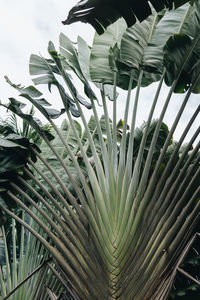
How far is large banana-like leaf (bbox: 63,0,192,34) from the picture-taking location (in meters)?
1.64

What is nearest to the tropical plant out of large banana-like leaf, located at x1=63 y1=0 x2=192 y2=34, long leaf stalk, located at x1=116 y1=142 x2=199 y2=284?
long leaf stalk, located at x1=116 y1=142 x2=199 y2=284

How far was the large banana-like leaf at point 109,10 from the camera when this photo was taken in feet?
5.39

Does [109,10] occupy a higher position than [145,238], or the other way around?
[109,10]

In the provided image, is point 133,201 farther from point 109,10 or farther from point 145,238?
point 109,10

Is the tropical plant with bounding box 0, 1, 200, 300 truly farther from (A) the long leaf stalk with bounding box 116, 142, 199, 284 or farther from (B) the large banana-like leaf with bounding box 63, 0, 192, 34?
(B) the large banana-like leaf with bounding box 63, 0, 192, 34

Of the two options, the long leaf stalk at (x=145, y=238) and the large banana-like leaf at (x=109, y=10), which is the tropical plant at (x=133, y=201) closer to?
the long leaf stalk at (x=145, y=238)

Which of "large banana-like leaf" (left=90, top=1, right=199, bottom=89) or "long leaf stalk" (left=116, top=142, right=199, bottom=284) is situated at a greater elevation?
"large banana-like leaf" (left=90, top=1, right=199, bottom=89)

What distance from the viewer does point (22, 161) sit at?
260cm

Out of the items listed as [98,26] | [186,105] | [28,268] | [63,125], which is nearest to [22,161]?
[28,268]

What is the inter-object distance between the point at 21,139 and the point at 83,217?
1.00 meters

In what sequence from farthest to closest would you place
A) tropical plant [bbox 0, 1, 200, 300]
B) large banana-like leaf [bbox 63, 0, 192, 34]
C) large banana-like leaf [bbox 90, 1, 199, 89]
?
large banana-like leaf [bbox 90, 1, 199, 89]
tropical plant [bbox 0, 1, 200, 300]
large banana-like leaf [bbox 63, 0, 192, 34]

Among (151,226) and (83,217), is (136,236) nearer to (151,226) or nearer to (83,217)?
(151,226)

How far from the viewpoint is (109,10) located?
1868 mm

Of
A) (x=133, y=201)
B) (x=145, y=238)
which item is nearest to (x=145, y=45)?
(x=133, y=201)
